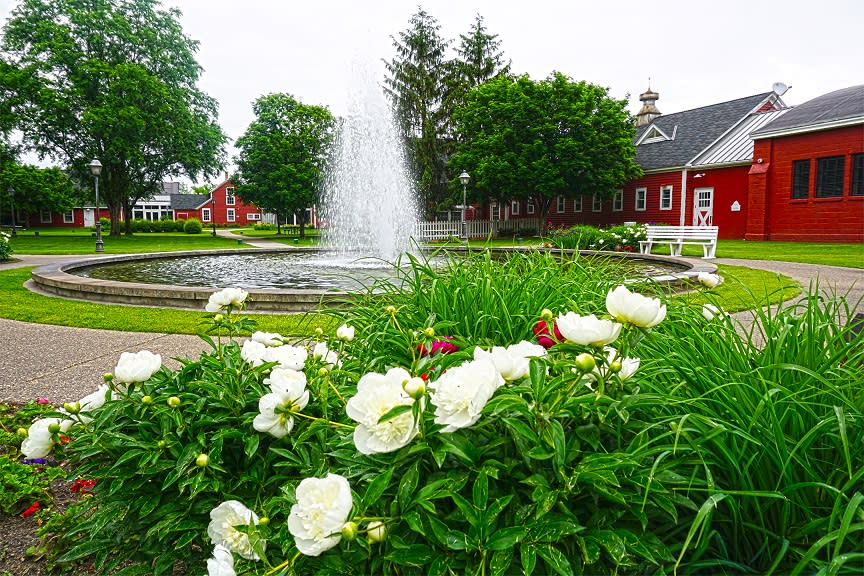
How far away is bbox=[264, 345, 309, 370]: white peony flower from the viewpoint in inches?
69.9

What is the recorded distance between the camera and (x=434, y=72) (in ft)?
120

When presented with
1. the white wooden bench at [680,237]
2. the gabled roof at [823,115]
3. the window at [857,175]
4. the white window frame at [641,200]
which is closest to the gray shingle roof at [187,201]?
the white window frame at [641,200]

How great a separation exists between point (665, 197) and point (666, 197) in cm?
5

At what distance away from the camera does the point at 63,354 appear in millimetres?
5223

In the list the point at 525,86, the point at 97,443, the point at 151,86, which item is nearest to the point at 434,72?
the point at 525,86

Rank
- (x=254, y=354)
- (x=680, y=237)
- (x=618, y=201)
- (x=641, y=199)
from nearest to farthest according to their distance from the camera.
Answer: (x=254, y=354) → (x=680, y=237) → (x=641, y=199) → (x=618, y=201)

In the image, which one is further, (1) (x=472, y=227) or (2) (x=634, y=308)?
(1) (x=472, y=227)

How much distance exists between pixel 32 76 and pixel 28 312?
30.6m

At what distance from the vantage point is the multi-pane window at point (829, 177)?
22203 millimetres

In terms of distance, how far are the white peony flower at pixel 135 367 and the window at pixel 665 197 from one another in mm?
32149

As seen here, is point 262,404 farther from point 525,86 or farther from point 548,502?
point 525,86

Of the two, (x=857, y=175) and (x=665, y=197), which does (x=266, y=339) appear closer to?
(x=857, y=175)

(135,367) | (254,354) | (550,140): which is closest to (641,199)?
(550,140)

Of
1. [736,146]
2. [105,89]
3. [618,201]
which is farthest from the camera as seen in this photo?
[618,201]
